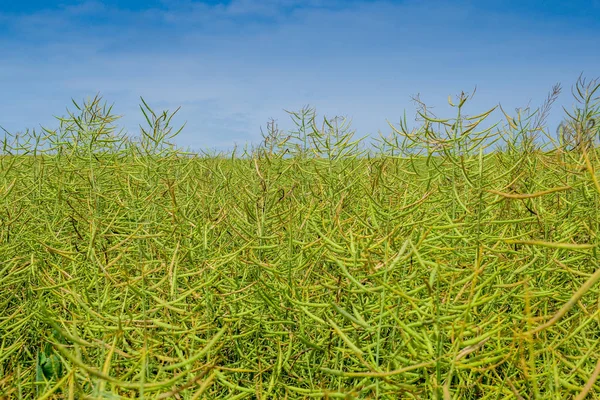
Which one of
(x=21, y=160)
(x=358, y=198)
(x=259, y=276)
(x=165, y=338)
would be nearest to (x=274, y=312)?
(x=259, y=276)

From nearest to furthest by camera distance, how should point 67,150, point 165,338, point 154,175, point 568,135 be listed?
point 165,338, point 154,175, point 568,135, point 67,150

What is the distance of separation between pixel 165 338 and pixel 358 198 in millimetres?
1587

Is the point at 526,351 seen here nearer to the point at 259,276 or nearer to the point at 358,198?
the point at 259,276

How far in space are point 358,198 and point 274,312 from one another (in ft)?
4.16

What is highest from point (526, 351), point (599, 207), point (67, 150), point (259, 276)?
point (67, 150)

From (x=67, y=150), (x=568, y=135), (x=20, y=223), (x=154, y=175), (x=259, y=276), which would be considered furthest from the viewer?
(x=67, y=150)

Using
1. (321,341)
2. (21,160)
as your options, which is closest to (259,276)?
(321,341)

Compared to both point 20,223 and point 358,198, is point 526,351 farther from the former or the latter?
point 20,223

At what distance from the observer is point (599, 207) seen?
2385 mm

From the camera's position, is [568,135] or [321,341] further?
[568,135]

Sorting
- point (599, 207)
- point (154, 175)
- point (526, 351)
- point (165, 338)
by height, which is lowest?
point (526, 351)

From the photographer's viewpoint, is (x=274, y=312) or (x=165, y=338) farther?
(x=274, y=312)

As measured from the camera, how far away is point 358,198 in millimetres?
3018

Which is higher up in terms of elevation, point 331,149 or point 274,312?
point 331,149
